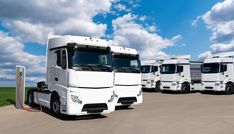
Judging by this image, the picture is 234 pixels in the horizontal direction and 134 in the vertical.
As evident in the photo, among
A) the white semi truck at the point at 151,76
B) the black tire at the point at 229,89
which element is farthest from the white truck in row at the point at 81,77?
the white semi truck at the point at 151,76

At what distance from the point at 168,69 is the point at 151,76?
240 cm

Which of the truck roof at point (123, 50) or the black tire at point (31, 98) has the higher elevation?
the truck roof at point (123, 50)

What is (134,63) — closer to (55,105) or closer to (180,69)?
(55,105)

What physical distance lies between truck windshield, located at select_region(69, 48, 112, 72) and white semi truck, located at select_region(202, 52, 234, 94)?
15.2 meters

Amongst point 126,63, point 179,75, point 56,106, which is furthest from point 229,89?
point 56,106

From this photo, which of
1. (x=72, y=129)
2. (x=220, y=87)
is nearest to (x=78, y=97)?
(x=72, y=129)

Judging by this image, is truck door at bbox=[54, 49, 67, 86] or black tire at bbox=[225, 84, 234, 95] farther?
black tire at bbox=[225, 84, 234, 95]

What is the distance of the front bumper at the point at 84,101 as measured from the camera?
35.8ft

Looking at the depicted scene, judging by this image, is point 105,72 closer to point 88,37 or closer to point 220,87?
point 88,37

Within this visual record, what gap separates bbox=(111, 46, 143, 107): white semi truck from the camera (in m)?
14.0

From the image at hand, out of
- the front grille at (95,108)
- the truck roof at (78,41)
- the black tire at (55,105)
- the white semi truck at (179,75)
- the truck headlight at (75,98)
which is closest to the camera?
the truck headlight at (75,98)

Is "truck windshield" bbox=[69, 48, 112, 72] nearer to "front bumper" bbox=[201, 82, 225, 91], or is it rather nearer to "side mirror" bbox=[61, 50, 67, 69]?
"side mirror" bbox=[61, 50, 67, 69]

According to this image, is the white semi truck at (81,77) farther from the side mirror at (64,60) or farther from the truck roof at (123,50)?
the truck roof at (123,50)

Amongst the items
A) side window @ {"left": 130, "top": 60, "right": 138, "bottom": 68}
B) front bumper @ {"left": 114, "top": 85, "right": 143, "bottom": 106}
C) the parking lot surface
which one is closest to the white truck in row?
the parking lot surface
